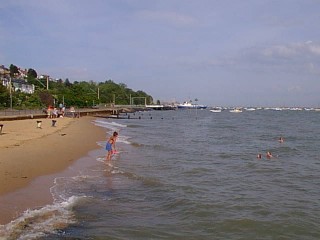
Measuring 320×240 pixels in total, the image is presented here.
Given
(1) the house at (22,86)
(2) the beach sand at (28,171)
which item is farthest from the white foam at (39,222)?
(1) the house at (22,86)

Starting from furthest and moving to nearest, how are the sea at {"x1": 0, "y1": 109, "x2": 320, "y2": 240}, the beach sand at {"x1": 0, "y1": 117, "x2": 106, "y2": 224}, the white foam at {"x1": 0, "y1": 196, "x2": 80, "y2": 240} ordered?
the beach sand at {"x1": 0, "y1": 117, "x2": 106, "y2": 224} → the sea at {"x1": 0, "y1": 109, "x2": 320, "y2": 240} → the white foam at {"x1": 0, "y1": 196, "x2": 80, "y2": 240}

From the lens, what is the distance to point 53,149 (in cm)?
1975

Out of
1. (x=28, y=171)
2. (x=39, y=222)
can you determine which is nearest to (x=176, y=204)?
(x=39, y=222)

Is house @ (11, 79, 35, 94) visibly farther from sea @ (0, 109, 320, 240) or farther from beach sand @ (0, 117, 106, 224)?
sea @ (0, 109, 320, 240)

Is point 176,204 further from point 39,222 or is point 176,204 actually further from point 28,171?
point 28,171

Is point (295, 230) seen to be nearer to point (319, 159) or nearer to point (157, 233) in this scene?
point (157, 233)

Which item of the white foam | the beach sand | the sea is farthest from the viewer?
the beach sand

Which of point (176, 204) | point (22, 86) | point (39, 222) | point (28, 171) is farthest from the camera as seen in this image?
point (22, 86)

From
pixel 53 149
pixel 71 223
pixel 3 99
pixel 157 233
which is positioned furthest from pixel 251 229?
pixel 3 99

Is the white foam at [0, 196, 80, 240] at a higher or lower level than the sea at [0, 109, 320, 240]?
higher

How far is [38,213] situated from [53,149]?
1175cm

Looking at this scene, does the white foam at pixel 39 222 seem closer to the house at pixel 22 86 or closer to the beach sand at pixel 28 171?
the beach sand at pixel 28 171

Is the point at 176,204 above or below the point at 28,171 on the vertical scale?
below

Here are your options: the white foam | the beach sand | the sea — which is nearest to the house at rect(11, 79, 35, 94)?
the beach sand
